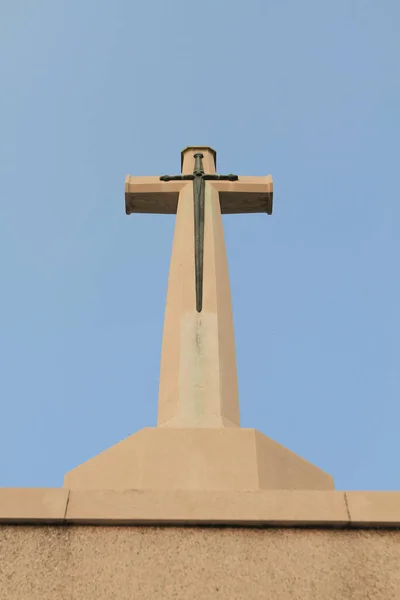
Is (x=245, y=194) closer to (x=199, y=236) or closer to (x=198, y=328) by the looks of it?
(x=199, y=236)

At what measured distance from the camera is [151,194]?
21.4ft

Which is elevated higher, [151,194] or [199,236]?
[151,194]

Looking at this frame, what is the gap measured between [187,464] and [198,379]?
886mm

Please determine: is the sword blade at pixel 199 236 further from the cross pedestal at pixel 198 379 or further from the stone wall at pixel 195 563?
the stone wall at pixel 195 563

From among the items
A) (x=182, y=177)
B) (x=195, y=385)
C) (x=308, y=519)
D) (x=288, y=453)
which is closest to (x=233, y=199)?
(x=182, y=177)

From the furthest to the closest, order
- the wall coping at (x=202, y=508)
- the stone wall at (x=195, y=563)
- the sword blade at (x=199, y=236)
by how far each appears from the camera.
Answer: the sword blade at (x=199, y=236), the wall coping at (x=202, y=508), the stone wall at (x=195, y=563)

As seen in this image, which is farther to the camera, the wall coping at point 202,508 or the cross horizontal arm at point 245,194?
the cross horizontal arm at point 245,194

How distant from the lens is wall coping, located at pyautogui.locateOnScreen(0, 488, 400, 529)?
337cm

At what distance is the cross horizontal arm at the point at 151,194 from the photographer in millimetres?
6484

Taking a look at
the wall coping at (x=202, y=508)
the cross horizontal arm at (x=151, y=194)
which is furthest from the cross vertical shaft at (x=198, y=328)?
the wall coping at (x=202, y=508)

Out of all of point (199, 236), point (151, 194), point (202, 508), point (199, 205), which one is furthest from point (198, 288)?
point (202, 508)

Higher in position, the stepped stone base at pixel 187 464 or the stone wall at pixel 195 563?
the stepped stone base at pixel 187 464

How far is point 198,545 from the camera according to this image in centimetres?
331

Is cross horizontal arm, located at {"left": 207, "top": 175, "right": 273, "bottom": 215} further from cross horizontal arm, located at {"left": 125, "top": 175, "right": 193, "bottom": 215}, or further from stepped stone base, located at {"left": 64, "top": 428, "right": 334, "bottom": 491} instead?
stepped stone base, located at {"left": 64, "top": 428, "right": 334, "bottom": 491}
